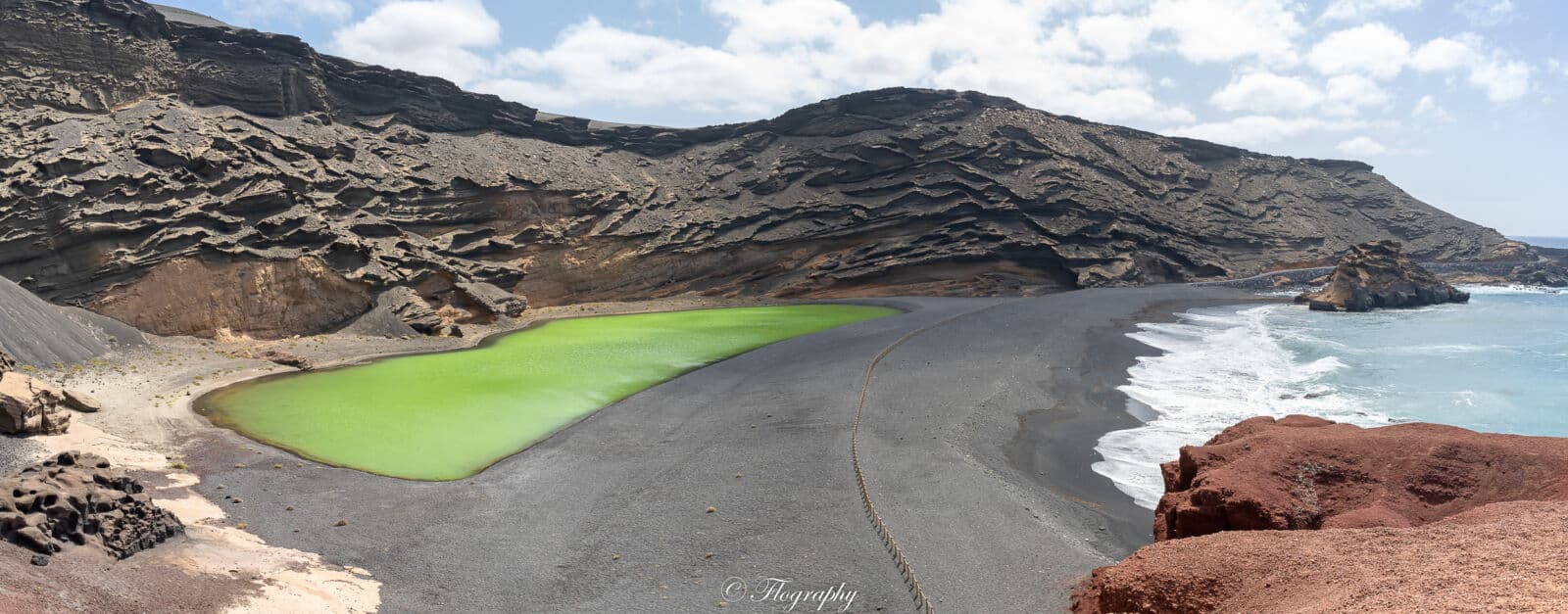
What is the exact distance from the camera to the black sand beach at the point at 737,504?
9305 millimetres

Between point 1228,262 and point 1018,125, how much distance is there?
57.7 ft

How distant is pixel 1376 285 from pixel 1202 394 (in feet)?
96.8

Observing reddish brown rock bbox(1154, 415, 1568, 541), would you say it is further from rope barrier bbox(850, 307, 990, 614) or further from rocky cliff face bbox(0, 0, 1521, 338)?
rocky cliff face bbox(0, 0, 1521, 338)

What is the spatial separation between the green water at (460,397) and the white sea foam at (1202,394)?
38.6 feet

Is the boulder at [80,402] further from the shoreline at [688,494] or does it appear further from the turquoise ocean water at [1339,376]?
the turquoise ocean water at [1339,376]

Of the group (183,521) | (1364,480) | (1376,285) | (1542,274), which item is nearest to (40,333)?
(183,521)

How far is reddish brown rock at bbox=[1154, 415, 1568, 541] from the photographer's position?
7.30 metres

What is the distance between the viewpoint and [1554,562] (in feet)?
15.7

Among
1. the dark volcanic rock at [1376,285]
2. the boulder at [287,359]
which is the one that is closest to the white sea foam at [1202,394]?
the dark volcanic rock at [1376,285]

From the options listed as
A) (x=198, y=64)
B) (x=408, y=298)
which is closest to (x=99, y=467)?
(x=408, y=298)

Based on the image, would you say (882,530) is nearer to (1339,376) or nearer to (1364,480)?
(1364,480)

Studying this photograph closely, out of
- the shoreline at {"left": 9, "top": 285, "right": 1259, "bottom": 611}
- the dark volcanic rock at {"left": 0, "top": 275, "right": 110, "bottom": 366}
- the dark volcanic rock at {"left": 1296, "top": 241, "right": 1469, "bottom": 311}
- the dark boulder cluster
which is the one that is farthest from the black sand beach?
the dark volcanic rock at {"left": 1296, "top": 241, "right": 1469, "bottom": 311}

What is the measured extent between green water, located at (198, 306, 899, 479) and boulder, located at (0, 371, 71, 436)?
3.21 m

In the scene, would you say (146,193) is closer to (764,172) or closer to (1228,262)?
(764,172)
